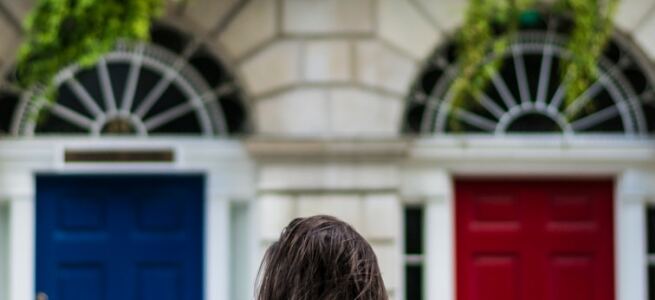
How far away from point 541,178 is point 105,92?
3.02 meters

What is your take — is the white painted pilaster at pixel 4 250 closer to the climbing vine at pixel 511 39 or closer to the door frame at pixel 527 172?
the door frame at pixel 527 172

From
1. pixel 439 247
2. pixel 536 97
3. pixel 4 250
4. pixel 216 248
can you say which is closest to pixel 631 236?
pixel 536 97

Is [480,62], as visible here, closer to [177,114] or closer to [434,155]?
[434,155]

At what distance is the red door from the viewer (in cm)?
955

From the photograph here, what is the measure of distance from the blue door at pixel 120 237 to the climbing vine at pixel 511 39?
197 centimetres

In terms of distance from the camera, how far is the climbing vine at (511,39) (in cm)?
865

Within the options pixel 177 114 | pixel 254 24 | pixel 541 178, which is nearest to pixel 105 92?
pixel 177 114

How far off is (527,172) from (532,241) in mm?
489

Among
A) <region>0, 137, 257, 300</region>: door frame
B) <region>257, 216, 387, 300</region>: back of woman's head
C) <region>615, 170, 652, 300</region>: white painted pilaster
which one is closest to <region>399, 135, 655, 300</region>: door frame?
<region>615, 170, 652, 300</region>: white painted pilaster

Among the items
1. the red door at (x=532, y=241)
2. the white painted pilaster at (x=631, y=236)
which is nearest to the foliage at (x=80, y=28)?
the red door at (x=532, y=241)

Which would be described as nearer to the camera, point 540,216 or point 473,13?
point 473,13

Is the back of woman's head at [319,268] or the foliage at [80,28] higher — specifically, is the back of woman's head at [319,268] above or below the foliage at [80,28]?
below

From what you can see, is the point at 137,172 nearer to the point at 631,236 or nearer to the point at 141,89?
the point at 141,89

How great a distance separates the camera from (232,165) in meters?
9.37
